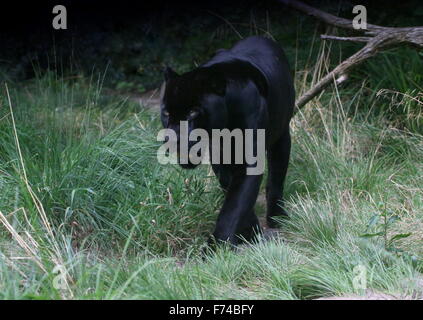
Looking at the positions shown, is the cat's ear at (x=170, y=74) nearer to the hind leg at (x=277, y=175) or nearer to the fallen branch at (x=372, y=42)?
the hind leg at (x=277, y=175)

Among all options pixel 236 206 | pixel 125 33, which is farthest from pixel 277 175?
pixel 125 33

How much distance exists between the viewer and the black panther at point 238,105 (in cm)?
387

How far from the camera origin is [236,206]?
13.5 feet

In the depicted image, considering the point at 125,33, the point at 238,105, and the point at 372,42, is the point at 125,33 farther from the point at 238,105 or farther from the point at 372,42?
the point at 238,105

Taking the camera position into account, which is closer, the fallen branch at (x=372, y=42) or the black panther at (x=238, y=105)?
the black panther at (x=238, y=105)

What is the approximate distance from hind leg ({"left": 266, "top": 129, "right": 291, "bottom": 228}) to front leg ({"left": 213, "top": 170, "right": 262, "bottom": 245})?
618mm

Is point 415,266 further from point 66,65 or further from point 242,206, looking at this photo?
point 66,65

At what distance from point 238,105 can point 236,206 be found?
1.88 feet

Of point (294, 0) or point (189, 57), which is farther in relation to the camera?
point (189, 57)

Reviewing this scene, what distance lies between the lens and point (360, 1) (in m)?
7.12

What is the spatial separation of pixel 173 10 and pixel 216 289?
538cm

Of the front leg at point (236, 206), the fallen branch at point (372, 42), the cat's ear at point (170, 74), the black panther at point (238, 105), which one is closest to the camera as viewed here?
the black panther at point (238, 105)

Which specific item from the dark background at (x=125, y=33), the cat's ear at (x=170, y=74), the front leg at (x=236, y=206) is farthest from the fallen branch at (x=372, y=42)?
the dark background at (x=125, y=33)
